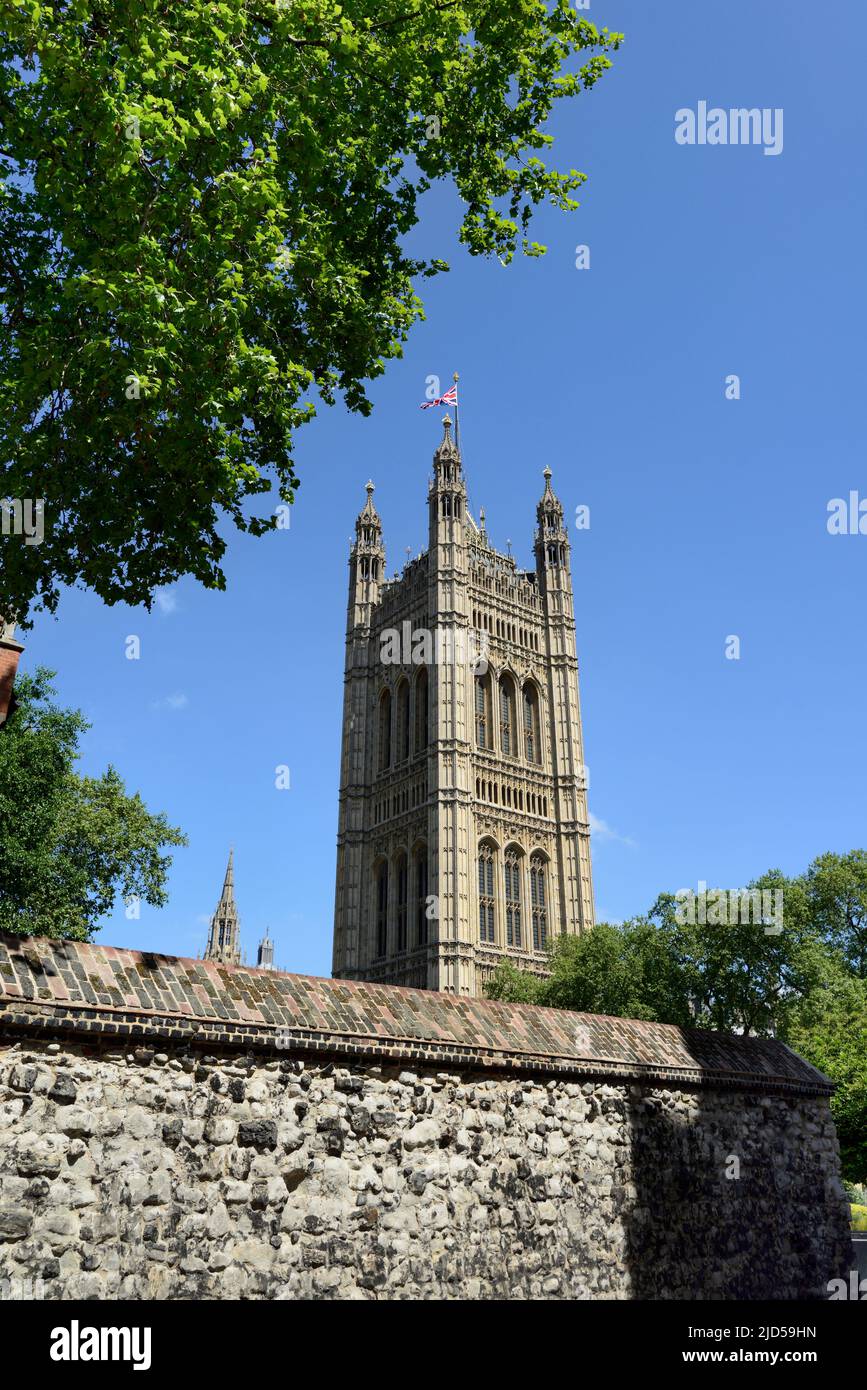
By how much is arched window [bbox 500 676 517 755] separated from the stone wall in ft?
222

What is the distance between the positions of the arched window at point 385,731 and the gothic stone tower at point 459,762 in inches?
7.4

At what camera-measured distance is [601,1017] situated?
37.6 ft

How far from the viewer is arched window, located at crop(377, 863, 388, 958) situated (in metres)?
76.5

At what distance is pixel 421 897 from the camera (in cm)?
7312

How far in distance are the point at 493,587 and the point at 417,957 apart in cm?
3258

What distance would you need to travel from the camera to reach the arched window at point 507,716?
79438 mm

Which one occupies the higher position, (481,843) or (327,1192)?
(481,843)

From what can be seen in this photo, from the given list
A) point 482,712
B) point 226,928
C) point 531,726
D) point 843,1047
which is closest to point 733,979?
point 843,1047

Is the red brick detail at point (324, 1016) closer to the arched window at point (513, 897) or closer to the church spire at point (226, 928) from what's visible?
the arched window at point (513, 897)

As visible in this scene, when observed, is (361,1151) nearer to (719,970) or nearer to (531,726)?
(719,970)

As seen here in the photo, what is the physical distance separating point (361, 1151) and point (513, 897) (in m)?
66.7

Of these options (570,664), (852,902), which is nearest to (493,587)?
(570,664)

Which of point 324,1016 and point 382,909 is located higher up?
point 382,909

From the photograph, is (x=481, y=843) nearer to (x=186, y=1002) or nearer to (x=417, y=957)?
(x=417, y=957)
